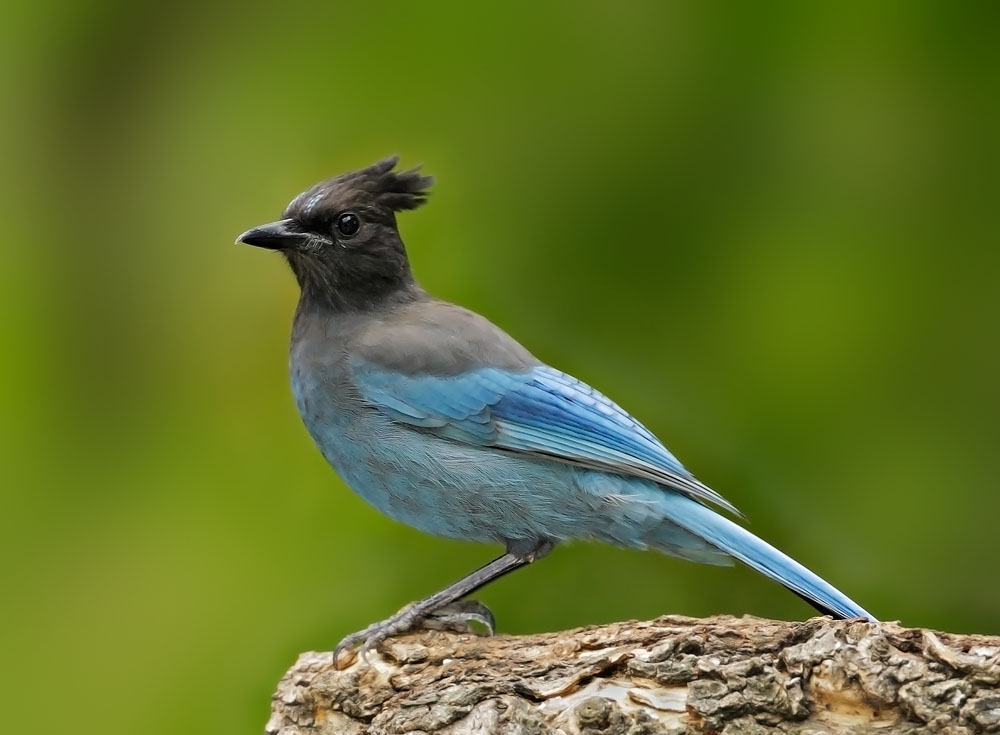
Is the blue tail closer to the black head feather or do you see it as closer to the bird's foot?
the bird's foot

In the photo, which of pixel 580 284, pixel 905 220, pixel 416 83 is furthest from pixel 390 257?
pixel 905 220

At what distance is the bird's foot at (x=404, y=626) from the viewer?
3.43m

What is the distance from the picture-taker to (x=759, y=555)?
130 inches

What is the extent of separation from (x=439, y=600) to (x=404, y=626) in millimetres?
134

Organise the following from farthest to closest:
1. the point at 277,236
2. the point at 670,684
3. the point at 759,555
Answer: the point at 277,236 → the point at 759,555 → the point at 670,684

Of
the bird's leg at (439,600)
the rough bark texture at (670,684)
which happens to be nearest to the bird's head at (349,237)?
the bird's leg at (439,600)

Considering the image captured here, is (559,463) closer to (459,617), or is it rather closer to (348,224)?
(459,617)

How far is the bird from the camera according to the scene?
3510mm

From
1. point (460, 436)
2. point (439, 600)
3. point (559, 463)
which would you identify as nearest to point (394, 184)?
point (460, 436)

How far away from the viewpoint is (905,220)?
14.9 feet

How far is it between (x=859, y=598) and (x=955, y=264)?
1.14 meters

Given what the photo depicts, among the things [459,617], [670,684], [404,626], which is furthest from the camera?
[459,617]

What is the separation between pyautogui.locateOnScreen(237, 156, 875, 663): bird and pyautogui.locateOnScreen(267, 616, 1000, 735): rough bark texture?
0.62 ft

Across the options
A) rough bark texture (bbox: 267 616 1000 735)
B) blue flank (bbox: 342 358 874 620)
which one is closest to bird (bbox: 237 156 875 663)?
blue flank (bbox: 342 358 874 620)
